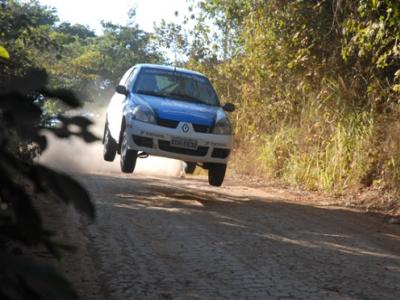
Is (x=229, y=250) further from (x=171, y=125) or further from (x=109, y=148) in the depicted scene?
(x=109, y=148)

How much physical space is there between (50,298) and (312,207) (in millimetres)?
10032

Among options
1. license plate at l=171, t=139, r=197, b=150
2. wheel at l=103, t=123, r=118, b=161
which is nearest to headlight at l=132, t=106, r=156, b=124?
license plate at l=171, t=139, r=197, b=150

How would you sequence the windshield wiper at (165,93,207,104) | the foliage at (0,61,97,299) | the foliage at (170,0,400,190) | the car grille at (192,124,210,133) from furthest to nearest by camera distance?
the foliage at (170,0,400,190) → the windshield wiper at (165,93,207,104) → the car grille at (192,124,210,133) → the foliage at (0,61,97,299)

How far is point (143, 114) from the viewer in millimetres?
10797

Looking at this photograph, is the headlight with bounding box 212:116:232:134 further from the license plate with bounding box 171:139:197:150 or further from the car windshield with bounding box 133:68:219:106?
the car windshield with bounding box 133:68:219:106

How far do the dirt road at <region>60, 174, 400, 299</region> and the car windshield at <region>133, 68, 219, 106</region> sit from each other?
169 centimetres

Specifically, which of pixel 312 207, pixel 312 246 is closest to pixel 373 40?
pixel 312 207

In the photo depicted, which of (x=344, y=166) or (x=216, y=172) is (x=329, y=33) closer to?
(x=344, y=166)

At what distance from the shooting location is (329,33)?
14.4 meters

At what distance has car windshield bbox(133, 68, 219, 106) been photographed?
11.8 metres

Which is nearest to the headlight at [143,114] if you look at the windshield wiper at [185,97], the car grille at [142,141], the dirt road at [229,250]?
the car grille at [142,141]

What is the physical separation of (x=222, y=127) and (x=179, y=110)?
716 mm

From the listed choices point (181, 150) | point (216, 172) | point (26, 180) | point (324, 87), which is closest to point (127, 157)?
point (181, 150)

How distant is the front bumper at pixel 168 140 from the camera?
1069 cm
